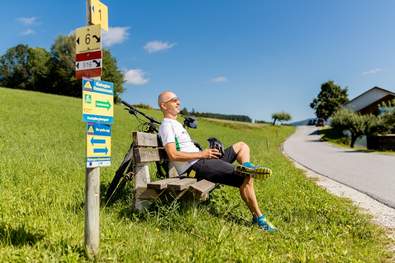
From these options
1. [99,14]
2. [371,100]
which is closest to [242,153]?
[99,14]

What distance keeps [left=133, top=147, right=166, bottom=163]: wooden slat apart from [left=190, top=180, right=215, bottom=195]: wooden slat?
0.72 m

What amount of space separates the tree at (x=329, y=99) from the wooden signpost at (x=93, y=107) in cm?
9132

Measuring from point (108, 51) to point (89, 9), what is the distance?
82364mm

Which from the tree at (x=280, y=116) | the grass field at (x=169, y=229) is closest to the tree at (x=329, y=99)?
the tree at (x=280, y=116)

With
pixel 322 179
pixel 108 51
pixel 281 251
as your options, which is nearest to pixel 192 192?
pixel 281 251

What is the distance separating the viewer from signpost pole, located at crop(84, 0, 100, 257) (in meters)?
3.29

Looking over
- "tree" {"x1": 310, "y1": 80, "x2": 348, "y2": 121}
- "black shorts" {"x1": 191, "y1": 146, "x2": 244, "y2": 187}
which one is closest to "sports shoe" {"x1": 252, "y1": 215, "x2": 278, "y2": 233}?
"black shorts" {"x1": 191, "y1": 146, "x2": 244, "y2": 187}

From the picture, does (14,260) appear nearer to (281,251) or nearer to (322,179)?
(281,251)

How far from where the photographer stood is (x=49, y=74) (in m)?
73.6

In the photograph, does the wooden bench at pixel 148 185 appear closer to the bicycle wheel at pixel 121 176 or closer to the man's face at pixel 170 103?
the bicycle wheel at pixel 121 176

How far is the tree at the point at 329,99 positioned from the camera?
89.4m

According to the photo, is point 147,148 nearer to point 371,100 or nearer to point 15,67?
point 371,100

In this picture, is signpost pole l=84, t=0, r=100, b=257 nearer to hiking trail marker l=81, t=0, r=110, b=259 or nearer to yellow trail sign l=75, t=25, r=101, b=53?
hiking trail marker l=81, t=0, r=110, b=259

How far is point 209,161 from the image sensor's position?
524 cm
